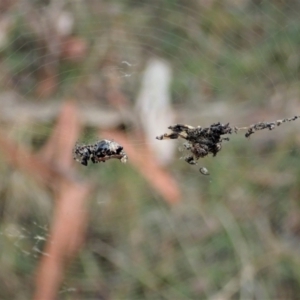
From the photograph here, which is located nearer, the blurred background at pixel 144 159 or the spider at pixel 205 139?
the spider at pixel 205 139

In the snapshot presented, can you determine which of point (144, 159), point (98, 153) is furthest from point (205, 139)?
point (144, 159)

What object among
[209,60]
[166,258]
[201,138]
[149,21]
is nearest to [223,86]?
[209,60]

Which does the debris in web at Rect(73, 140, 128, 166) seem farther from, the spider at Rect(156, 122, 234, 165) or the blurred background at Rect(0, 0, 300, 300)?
the blurred background at Rect(0, 0, 300, 300)

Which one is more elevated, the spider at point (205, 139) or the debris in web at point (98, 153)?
the spider at point (205, 139)

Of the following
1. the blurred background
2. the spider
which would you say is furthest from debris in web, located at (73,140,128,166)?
the blurred background

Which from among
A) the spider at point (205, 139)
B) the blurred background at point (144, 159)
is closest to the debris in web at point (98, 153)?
A: the spider at point (205, 139)

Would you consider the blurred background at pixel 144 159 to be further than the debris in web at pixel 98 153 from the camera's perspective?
Yes

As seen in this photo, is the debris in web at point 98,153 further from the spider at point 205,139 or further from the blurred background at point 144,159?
the blurred background at point 144,159

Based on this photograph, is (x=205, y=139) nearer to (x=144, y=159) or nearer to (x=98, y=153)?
(x=98, y=153)
